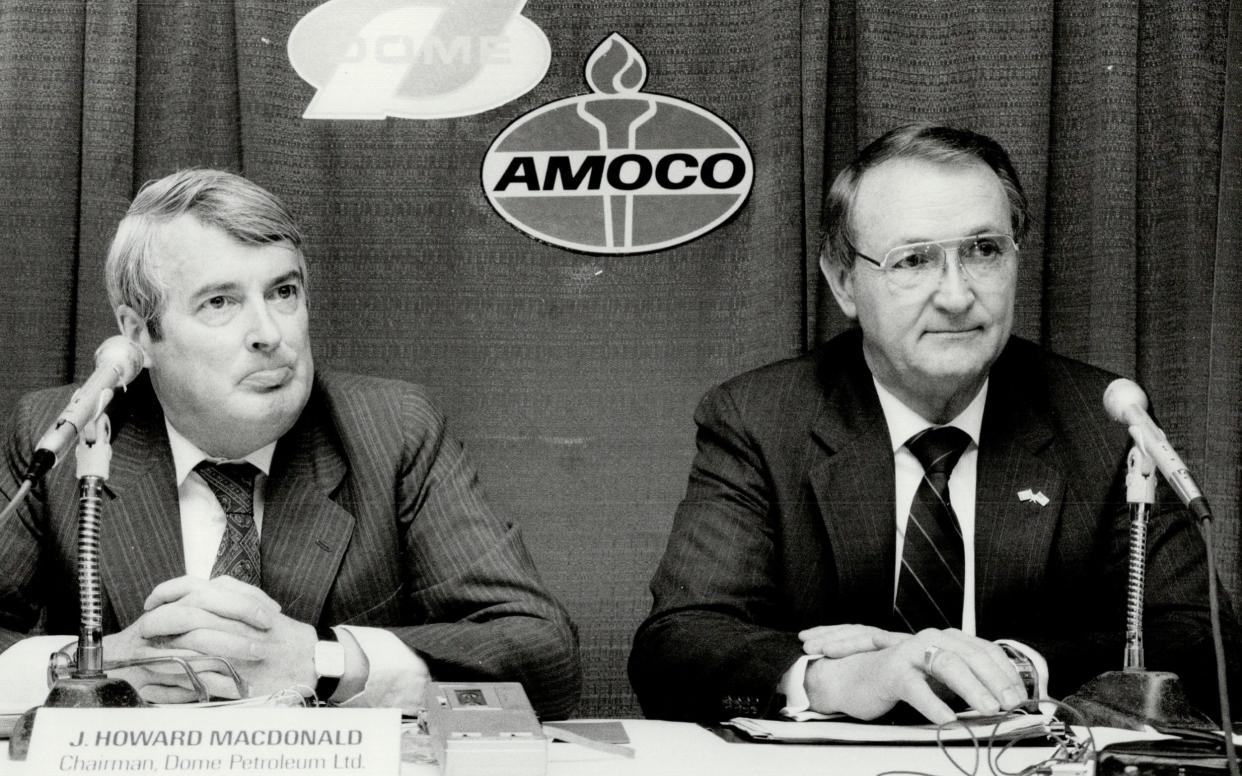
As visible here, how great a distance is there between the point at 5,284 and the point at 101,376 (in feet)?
5.16

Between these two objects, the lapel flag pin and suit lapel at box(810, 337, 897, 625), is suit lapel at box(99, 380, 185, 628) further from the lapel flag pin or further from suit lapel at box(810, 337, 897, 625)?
the lapel flag pin

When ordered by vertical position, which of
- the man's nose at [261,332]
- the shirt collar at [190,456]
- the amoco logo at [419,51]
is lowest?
the shirt collar at [190,456]

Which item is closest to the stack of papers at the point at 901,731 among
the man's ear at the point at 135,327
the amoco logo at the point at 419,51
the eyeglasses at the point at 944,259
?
the eyeglasses at the point at 944,259

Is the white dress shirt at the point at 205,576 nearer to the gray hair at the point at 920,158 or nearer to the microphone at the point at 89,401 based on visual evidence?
the microphone at the point at 89,401

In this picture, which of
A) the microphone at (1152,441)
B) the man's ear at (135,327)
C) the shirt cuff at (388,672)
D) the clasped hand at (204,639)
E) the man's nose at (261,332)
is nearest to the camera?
the microphone at (1152,441)

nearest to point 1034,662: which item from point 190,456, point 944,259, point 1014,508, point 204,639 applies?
point 1014,508

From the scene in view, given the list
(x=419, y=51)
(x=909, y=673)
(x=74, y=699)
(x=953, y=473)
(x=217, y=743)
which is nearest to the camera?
(x=217, y=743)

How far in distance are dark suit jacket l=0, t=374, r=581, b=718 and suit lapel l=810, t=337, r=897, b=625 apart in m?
0.51

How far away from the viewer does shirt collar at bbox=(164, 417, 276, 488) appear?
8.38 ft

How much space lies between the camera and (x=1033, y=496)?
8.54ft

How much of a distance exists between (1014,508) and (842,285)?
561mm

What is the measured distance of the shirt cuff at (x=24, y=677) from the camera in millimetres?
2141

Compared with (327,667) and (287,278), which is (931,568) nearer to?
(327,667)

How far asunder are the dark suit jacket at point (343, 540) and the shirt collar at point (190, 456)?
2 centimetres
